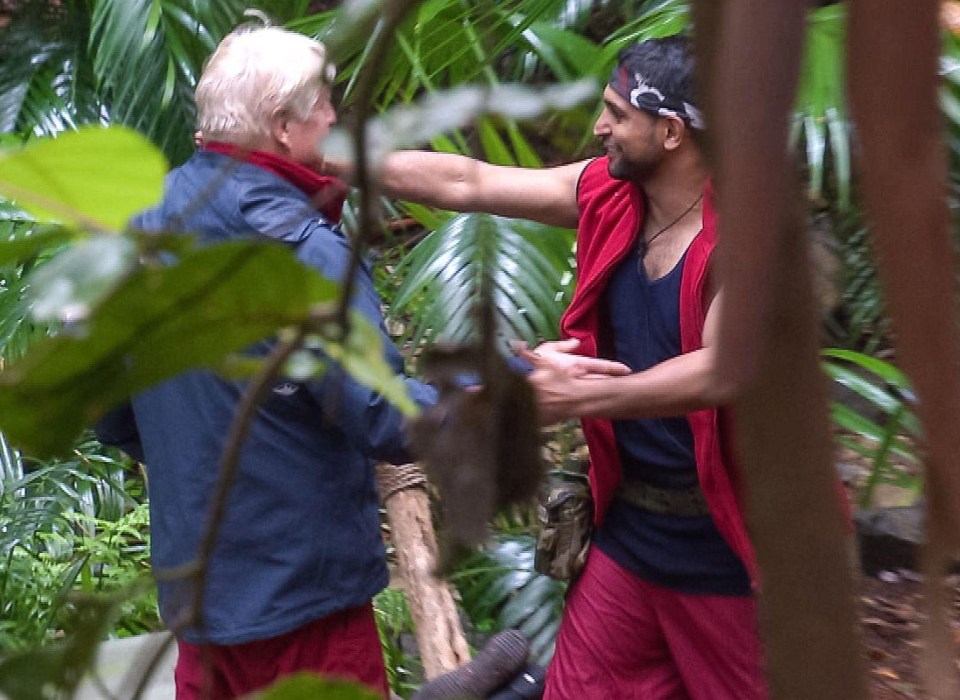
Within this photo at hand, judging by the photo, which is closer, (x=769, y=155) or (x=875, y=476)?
(x=769, y=155)

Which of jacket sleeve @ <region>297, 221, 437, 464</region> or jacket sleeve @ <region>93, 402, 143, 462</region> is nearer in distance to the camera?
jacket sleeve @ <region>297, 221, 437, 464</region>

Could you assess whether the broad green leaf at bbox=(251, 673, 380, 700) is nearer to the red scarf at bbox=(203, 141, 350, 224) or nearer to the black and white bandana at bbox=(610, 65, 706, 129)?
the red scarf at bbox=(203, 141, 350, 224)

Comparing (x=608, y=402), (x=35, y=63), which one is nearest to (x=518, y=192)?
(x=608, y=402)

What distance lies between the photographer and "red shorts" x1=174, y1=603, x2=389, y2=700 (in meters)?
1.47

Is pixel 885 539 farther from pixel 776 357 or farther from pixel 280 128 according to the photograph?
pixel 776 357

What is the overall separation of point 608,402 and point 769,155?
1.00 m

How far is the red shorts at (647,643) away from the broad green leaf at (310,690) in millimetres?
1187

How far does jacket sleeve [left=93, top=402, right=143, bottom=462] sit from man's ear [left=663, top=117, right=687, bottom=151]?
0.73 meters

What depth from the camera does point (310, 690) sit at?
1.21 ft

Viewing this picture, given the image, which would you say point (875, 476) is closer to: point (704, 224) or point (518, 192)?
point (704, 224)

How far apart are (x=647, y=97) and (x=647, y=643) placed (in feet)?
2.29

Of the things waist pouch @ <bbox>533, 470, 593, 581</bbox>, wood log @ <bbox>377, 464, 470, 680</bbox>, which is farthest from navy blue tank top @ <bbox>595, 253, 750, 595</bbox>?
wood log @ <bbox>377, 464, 470, 680</bbox>

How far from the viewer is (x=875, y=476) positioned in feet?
3.76

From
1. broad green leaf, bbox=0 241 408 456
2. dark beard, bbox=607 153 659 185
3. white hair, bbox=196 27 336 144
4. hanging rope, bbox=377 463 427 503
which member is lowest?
hanging rope, bbox=377 463 427 503
